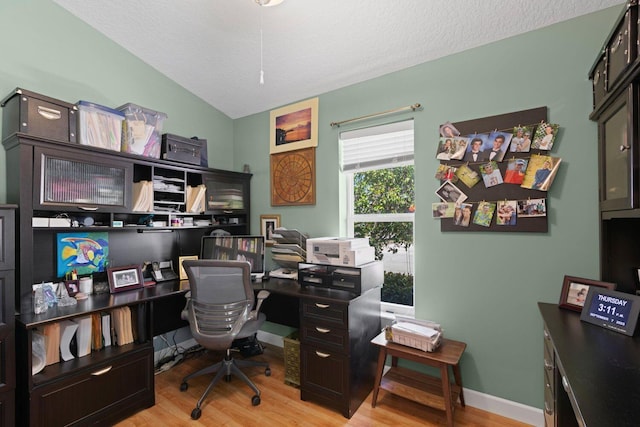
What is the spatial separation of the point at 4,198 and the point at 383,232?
9.20ft

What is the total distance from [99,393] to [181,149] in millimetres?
1928

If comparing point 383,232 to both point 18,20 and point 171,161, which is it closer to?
point 171,161

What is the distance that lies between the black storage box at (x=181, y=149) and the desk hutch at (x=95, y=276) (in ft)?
0.31

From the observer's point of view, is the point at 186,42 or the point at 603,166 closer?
the point at 603,166

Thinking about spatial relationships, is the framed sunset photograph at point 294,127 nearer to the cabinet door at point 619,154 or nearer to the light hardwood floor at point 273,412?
the cabinet door at point 619,154

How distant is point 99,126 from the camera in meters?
2.16

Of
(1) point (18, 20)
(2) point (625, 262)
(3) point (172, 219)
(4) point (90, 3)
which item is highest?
(4) point (90, 3)

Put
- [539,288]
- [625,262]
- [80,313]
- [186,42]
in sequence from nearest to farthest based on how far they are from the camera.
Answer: [625,262], [80,313], [539,288], [186,42]

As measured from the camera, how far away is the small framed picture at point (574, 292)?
5.45ft

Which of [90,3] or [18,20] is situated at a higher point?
[90,3]

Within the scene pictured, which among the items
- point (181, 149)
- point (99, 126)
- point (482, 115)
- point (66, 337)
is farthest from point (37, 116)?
point (482, 115)

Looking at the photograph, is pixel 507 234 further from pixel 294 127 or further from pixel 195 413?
pixel 195 413

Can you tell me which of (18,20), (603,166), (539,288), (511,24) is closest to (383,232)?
(539,288)

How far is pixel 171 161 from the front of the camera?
8.58 feet
